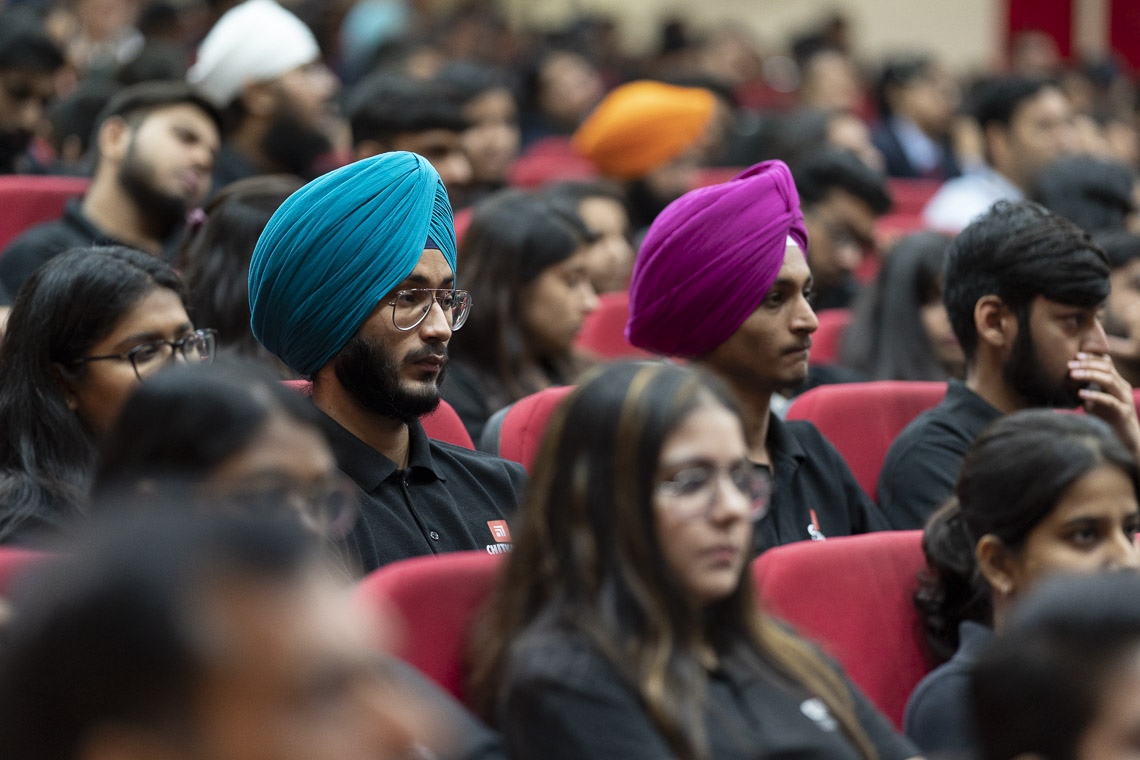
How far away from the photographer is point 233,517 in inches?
42.3

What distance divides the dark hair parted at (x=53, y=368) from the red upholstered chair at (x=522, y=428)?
75 cm

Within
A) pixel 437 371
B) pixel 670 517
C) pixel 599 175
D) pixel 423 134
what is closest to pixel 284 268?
pixel 437 371

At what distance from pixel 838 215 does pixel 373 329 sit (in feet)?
9.89

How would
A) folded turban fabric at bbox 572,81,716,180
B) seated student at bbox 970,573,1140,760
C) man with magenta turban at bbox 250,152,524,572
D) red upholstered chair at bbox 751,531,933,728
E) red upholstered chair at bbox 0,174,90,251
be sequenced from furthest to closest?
folded turban fabric at bbox 572,81,716,180, red upholstered chair at bbox 0,174,90,251, man with magenta turban at bbox 250,152,524,572, red upholstered chair at bbox 751,531,933,728, seated student at bbox 970,573,1140,760

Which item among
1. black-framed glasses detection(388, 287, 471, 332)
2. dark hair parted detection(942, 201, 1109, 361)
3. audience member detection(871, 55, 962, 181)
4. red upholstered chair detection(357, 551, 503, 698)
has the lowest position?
audience member detection(871, 55, 962, 181)

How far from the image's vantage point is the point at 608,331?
4.60 meters

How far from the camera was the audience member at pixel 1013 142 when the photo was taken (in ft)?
20.2

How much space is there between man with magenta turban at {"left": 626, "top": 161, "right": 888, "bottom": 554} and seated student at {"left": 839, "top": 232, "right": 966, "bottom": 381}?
1333 millimetres

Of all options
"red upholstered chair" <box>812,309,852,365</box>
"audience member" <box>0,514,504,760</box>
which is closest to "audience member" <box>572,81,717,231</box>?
"red upholstered chair" <box>812,309,852,365</box>

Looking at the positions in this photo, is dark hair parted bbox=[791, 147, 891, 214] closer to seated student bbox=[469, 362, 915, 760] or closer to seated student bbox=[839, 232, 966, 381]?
seated student bbox=[839, 232, 966, 381]

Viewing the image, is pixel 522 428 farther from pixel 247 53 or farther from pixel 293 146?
pixel 247 53

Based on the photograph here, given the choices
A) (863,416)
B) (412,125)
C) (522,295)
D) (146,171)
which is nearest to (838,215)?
(412,125)

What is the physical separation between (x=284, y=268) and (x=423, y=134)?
2396 millimetres

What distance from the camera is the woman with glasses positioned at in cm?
234
